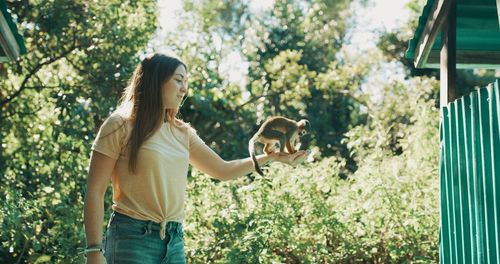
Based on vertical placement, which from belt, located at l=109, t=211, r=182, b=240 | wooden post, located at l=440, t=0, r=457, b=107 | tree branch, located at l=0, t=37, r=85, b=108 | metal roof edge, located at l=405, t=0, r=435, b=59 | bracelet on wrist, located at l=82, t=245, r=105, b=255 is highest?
tree branch, located at l=0, t=37, r=85, b=108

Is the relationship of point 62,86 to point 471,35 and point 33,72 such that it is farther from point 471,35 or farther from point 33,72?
point 471,35

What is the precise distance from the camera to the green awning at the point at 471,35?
177 inches

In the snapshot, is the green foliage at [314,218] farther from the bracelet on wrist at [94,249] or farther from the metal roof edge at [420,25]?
the bracelet on wrist at [94,249]

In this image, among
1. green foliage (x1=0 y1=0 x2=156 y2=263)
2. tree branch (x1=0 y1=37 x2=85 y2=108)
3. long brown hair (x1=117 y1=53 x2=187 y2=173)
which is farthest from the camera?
tree branch (x1=0 y1=37 x2=85 y2=108)

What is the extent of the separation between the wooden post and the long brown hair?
69.9 inches

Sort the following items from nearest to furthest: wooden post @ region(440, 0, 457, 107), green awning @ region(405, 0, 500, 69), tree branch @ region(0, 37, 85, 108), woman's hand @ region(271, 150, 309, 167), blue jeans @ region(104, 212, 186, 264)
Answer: blue jeans @ region(104, 212, 186, 264) < woman's hand @ region(271, 150, 309, 167) < wooden post @ region(440, 0, 457, 107) < green awning @ region(405, 0, 500, 69) < tree branch @ region(0, 37, 85, 108)

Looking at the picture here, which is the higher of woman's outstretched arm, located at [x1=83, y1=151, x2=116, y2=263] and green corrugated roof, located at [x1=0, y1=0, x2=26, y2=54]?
green corrugated roof, located at [x1=0, y1=0, x2=26, y2=54]

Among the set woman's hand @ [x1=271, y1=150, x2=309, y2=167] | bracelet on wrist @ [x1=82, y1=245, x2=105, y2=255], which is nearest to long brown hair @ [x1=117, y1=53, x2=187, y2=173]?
bracelet on wrist @ [x1=82, y1=245, x2=105, y2=255]

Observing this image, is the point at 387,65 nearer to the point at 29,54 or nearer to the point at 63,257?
the point at 29,54

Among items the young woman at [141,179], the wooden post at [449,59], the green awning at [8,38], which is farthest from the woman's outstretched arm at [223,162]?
the green awning at [8,38]

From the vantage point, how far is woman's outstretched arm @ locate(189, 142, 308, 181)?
3584 mm

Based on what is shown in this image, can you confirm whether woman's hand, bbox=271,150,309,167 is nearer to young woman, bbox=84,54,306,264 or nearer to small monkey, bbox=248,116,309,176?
small monkey, bbox=248,116,309,176

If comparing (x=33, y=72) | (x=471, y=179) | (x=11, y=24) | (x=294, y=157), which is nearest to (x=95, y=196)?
(x=294, y=157)

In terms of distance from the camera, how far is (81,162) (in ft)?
24.3
